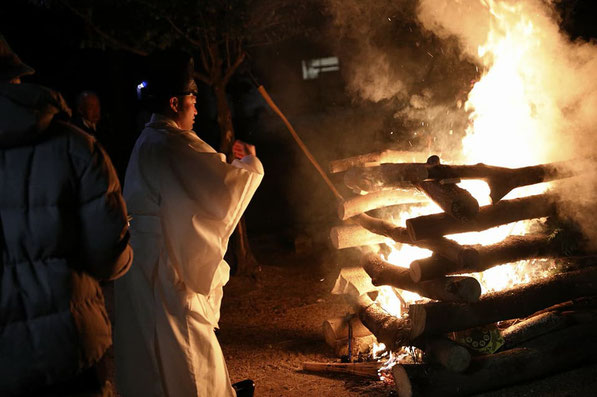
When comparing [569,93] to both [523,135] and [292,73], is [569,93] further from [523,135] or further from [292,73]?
[292,73]

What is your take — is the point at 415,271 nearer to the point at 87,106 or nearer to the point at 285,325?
the point at 285,325

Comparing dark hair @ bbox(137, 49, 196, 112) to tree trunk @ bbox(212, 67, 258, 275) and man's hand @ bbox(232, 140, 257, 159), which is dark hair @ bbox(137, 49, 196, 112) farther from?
tree trunk @ bbox(212, 67, 258, 275)

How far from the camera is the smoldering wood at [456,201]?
13.5 feet

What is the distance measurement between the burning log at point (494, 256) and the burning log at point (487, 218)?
7.8 inches

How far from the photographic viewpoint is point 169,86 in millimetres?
3719

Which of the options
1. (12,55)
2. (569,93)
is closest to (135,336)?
(12,55)

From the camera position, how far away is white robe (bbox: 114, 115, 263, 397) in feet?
11.6

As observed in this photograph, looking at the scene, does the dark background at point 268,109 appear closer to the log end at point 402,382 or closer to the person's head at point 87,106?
the person's head at point 87,106

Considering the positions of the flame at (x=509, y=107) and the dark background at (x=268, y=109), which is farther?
the dark background at (x=268, y=109)

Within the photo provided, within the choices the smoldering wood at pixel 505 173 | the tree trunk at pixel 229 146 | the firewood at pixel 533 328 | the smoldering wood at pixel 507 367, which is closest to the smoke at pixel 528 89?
the smoldering wood at pixel 505 173

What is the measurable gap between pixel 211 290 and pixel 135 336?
63cm

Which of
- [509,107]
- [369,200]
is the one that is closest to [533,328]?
[369,200]

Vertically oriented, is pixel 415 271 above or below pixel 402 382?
above

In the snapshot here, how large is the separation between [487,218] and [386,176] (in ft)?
3.47
